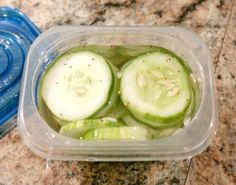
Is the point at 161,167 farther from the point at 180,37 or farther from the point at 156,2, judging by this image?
the point at 156,2

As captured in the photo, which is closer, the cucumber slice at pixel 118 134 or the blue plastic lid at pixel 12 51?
the cucumber slice at pixel 118 134

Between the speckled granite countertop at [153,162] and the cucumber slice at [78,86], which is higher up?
the cucumber slice at [78,86]

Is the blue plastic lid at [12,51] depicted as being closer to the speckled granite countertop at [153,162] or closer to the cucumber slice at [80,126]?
the speckled granite countertop at [153,162]

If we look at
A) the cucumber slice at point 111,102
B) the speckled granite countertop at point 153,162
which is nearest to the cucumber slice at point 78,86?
the cucumber slice at point 111,102

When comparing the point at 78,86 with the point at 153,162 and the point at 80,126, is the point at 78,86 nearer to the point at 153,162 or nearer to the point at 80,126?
the point at 80,126

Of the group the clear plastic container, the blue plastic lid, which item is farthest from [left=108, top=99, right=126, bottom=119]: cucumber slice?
the blue plastic lid

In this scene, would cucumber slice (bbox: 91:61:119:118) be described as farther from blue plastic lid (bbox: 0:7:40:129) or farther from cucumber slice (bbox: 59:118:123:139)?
blue plastic lid (bbox: 0:7:40:129)

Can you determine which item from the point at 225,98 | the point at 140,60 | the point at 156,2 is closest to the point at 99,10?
the point at 156,2
